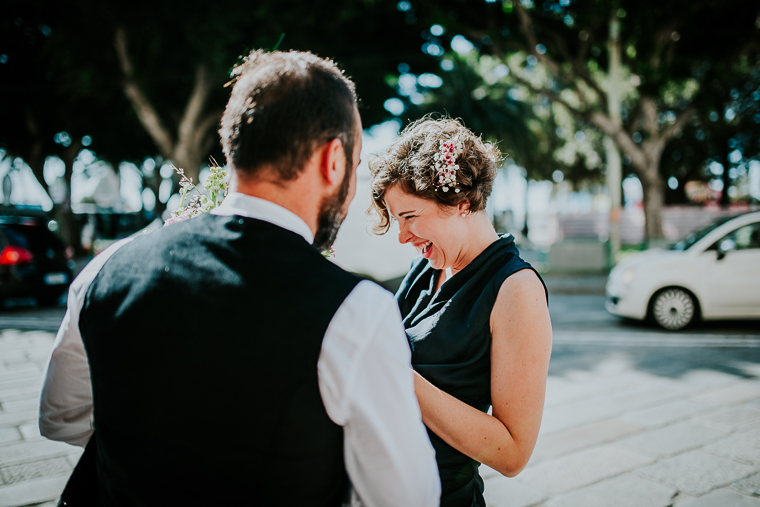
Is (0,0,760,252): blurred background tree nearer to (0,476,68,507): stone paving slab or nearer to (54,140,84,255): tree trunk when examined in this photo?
(54,140,84,255): tree trunk

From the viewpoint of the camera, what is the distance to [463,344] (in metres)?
1.58

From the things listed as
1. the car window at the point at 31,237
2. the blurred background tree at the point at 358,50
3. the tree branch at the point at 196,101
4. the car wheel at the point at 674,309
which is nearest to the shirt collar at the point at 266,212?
the car wheel at the point at 674,309

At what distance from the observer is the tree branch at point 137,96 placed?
12297mm

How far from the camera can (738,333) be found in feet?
23.9

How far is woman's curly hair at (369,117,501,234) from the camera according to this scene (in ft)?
5.64

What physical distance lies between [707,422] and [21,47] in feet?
62.0

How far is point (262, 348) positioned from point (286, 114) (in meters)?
0.45

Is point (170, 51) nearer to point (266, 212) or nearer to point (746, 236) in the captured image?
point (746, 236)

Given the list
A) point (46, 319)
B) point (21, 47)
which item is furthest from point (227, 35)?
point (21, 47)

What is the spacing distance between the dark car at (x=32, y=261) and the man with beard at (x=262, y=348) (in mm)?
10720

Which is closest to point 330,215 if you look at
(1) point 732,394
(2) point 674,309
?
(1) point 732,394

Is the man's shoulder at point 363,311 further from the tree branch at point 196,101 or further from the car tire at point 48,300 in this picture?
the tree branch at point 196,101

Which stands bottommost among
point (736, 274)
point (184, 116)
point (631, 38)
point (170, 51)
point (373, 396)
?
point (736, 274)

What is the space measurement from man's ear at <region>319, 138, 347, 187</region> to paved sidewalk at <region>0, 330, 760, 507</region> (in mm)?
2476
